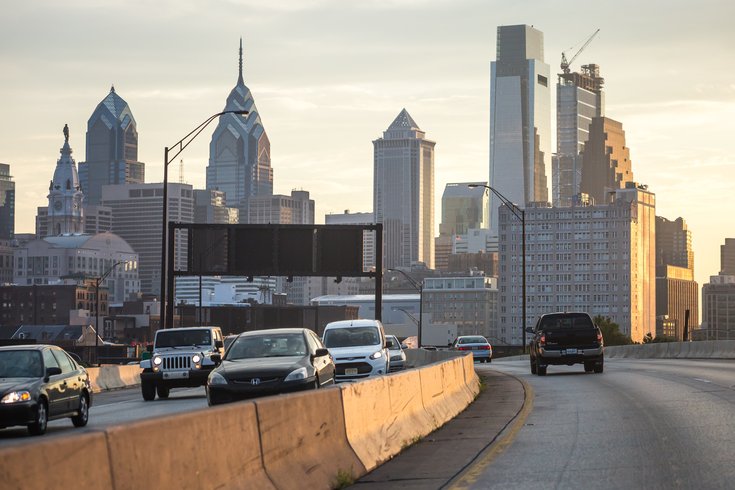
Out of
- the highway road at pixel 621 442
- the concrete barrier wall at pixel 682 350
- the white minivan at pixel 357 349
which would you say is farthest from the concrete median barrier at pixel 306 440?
the concrete barrier wall at pixel 682 350

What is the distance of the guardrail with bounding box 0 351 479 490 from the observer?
759 centimetres

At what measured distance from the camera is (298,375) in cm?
2244

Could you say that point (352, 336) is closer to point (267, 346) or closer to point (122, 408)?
point (122, 408)

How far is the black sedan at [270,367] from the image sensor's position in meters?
22.2

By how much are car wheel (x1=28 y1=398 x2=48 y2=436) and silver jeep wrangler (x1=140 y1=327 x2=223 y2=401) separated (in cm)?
1079

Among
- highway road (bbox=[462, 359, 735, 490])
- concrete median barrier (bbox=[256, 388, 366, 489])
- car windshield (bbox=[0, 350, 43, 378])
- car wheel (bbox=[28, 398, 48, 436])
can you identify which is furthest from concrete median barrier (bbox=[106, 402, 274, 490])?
car windshield (bbox=[0, 350, 43, 378])

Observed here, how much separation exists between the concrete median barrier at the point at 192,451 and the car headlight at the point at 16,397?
9.66 meters

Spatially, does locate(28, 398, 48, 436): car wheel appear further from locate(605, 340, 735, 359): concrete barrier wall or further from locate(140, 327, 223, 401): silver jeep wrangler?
locate(605, 340, 735, 359): concrete barrier wall

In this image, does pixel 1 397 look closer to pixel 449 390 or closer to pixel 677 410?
pixel 449 390

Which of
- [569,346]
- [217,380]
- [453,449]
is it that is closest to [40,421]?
[217,380]

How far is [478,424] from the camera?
20.5 m

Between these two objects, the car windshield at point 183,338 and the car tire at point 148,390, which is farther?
the car windshield at point 183,338

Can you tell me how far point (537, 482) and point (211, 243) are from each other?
50891 mm

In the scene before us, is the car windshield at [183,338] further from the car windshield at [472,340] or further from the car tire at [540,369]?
the car windshield at [472,340]
